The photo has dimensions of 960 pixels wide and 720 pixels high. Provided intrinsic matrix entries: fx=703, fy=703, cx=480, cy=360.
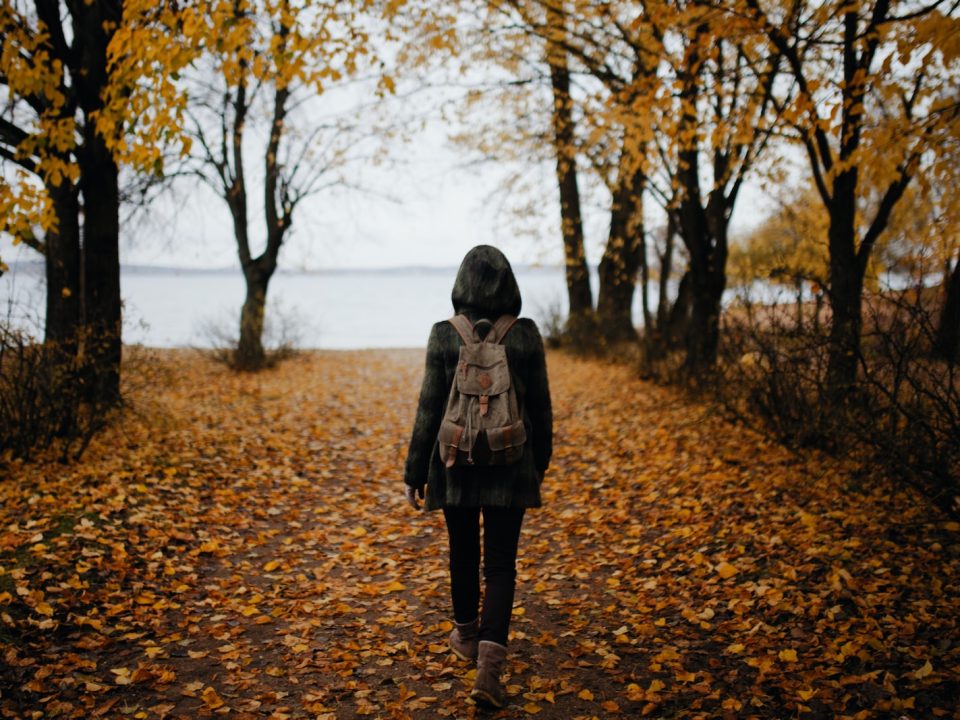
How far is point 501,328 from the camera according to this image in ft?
11.1

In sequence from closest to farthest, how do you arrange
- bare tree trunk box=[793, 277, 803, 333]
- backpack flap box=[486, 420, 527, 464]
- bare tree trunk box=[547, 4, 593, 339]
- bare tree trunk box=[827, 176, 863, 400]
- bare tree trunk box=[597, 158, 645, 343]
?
backpack flap box=[486, 420, 527, 464]
bare tree trunk box=[827, 176, 863, 400]
bare tree trunk box=[793, 277, 803, 333]
bare tree trunk box=[597, 158, 645, 343]
bare tree trunk box=[547, 4, 593, 339]

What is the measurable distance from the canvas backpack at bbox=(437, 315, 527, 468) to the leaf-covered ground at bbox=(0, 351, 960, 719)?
52.1 inches

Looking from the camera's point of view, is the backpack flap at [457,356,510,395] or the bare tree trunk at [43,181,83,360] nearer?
the backpack flap at [457,356,510,395]

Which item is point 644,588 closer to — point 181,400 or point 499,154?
point 181,400

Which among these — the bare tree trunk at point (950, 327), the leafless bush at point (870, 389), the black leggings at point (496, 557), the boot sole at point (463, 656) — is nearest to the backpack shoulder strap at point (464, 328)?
the black leggings at point (496, 557)

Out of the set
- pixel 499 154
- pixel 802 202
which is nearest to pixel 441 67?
pixel 499 154

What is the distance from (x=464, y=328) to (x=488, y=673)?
5.48 feet

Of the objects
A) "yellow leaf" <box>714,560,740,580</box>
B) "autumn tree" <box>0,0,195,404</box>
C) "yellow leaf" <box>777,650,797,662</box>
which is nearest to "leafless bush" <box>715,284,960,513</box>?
"yellow leaf" <box>714,560,740,580</box>

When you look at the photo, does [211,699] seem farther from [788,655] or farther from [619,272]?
[619,272]

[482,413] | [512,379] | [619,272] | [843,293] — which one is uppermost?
[619,272]

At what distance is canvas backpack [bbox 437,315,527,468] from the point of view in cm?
325

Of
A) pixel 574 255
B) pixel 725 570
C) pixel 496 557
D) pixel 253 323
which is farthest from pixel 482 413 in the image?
pixel 574 255

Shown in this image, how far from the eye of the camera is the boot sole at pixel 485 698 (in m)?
3.37

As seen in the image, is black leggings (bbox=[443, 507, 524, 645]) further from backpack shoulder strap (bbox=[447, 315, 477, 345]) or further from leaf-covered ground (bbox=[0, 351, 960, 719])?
backpack shoulder strap (bbox=[447, 315, 477, 345])
